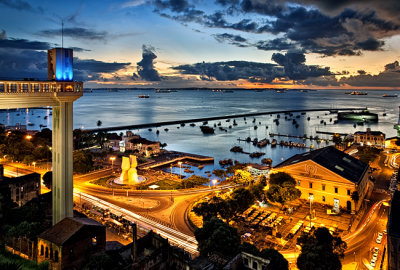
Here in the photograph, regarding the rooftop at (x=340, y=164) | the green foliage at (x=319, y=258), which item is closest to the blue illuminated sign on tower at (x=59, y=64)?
the green foliage at (x=319, y=258)

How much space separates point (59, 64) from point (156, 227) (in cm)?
1644

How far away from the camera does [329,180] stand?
33.8 meters

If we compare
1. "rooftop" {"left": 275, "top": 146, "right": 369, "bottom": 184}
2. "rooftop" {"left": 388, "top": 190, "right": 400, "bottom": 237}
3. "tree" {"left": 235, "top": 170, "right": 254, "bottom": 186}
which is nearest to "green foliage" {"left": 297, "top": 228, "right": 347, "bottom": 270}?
"rooftop" {"left": 388, "top": 190, "right": 400, "bottom": 237}

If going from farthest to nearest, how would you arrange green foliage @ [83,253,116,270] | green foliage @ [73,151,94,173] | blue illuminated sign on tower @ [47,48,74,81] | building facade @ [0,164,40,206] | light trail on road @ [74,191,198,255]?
green foliage @ [73,151,94,173], building facade @ [0,164,40,206], light trail on road @ [74,191,198,255], blue illuminated sign on tower @ [47,48,74,81], green foliage @ [83,253,116,270]

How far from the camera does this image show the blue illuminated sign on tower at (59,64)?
18.0 m

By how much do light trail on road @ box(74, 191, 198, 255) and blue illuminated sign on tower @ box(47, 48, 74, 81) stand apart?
15.1 metres

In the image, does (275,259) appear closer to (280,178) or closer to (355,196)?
(280,178)

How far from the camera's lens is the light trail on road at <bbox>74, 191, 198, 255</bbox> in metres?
24.4

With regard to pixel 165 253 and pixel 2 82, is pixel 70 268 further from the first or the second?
pixel 2 82

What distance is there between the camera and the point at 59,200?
18938 mm

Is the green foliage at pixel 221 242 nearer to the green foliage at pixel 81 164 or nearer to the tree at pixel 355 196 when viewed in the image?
the tree at pixel 355 196

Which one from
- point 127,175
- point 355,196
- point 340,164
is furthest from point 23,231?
point 340,164

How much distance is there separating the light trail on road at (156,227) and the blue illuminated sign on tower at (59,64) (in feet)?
49.6

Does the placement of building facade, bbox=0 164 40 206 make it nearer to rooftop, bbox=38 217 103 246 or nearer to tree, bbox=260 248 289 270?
rooftop, bbox=38 217 103 246
